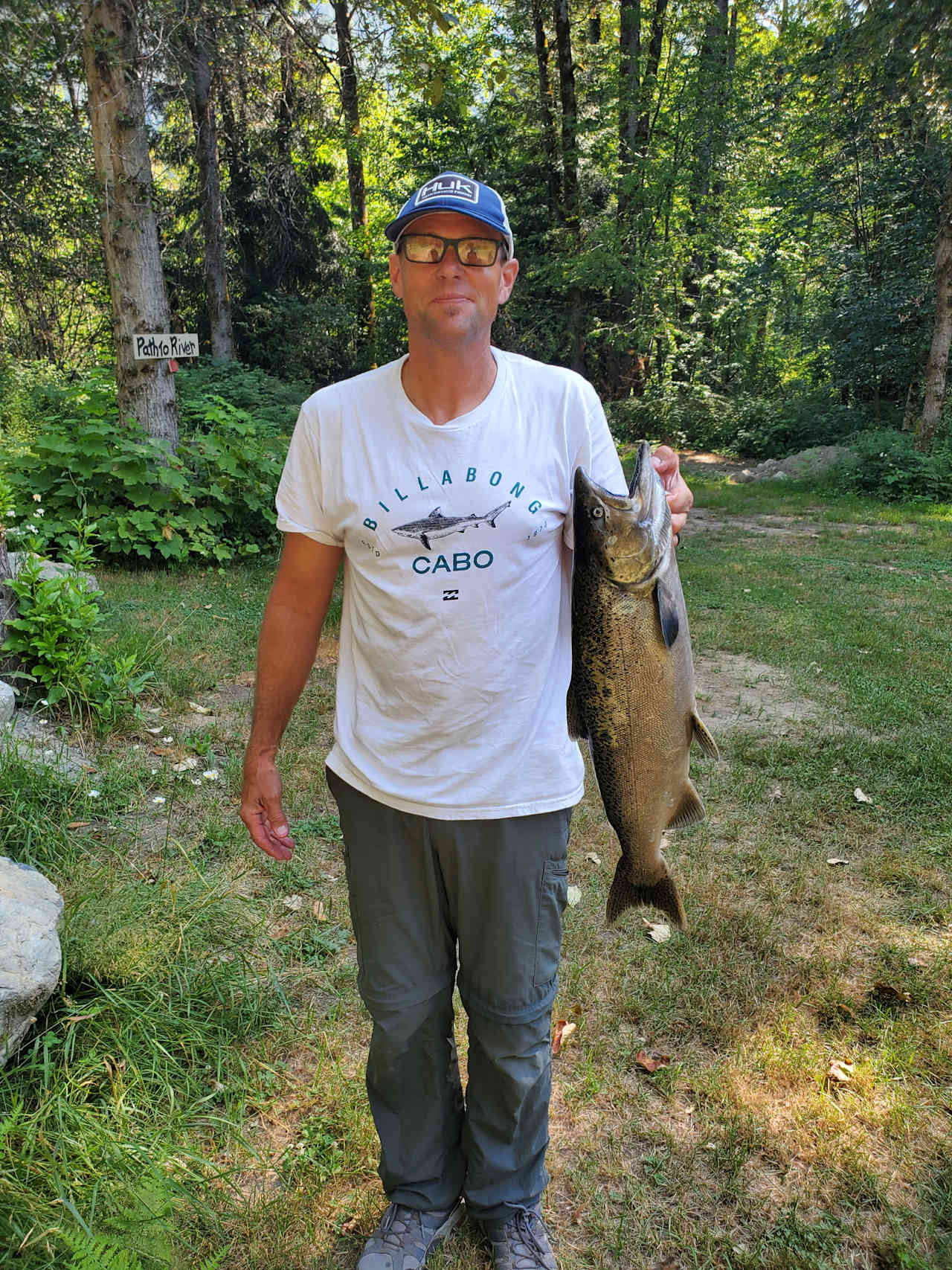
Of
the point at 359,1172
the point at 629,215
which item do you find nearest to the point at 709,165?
the point at 629,215

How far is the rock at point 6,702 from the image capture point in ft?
12.8

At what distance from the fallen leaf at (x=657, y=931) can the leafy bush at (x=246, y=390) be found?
1086 centimetres

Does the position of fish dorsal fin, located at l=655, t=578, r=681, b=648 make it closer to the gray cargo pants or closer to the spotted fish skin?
the spotted fish skin

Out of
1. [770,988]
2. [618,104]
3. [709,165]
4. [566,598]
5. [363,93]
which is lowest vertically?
[770,988]

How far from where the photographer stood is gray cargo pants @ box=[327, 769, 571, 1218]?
75.4 inches

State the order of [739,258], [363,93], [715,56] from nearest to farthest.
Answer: [363,93], [715,56], [739,258]

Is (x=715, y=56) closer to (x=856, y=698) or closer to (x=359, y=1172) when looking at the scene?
(x=856, y=698)

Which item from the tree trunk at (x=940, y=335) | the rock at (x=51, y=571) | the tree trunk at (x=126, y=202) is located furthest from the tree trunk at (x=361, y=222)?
the rock at (x=51, y=571)

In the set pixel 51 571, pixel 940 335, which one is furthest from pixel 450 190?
pixel 940 335

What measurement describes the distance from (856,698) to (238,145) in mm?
19619

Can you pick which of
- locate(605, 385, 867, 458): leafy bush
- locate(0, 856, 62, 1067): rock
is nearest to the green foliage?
locate(0, 856, 62, 1067): rock

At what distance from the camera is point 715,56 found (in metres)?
17.8

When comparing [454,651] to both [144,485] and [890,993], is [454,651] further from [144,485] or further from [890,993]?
[144,485]

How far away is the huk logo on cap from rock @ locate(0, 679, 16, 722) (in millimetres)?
3078
